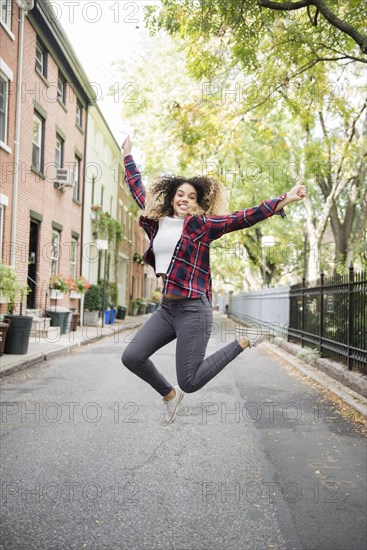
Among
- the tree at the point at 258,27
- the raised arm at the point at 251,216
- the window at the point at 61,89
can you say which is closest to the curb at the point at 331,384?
the raised arm at the point at 251,216

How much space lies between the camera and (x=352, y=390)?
811cm

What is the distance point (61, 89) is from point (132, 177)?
17.1 m

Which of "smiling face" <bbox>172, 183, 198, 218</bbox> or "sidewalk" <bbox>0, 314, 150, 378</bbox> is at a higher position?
"smiling face" <bbox>172, 183, 198, 218</bbox>

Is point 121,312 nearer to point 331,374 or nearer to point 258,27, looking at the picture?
point 331,374

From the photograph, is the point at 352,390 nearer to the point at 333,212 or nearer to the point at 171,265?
the point at 171,265

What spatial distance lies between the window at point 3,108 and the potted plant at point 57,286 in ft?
17.4

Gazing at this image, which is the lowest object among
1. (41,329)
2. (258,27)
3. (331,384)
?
(331,384)

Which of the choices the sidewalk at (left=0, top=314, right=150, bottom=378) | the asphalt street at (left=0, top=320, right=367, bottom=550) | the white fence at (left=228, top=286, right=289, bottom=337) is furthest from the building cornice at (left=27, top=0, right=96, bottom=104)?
the asphalt street at (left=0, top=320, right=367, bottom=550)

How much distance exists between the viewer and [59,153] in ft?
63.6

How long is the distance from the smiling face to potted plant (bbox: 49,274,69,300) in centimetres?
1427

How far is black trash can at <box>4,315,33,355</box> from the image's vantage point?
10844mm

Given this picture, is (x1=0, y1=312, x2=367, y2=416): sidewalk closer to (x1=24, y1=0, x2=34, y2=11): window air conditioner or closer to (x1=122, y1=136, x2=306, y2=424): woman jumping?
(x1=122, y1=136, x2=306, y2=424): woman jumping

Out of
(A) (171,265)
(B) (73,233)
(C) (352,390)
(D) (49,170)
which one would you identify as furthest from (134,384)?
(B) (73,233)

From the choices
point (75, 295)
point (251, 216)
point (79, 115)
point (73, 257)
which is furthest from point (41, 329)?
point (251, 216)
